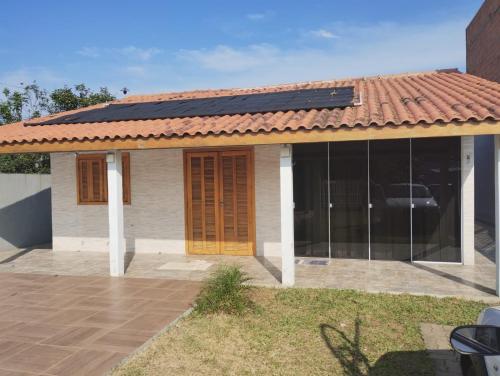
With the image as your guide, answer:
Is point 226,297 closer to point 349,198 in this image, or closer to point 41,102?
point 349,198

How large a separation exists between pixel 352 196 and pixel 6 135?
7.44 meters

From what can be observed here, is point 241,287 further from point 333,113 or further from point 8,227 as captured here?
point 8,227

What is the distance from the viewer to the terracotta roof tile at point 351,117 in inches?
255

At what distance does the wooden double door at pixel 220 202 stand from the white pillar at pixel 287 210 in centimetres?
278

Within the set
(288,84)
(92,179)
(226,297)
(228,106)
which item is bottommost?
(226,297)

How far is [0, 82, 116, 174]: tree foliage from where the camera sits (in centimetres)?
1699

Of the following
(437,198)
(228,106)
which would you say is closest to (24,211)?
(228,106)

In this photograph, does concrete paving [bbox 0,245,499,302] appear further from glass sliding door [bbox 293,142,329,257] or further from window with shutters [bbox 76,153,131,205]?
window with shutters [bbox 76,153,131,205]

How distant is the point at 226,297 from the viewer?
20.0 feet

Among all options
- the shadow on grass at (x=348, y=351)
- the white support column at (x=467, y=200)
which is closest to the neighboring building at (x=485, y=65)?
the white support column at (x=467, y=200)

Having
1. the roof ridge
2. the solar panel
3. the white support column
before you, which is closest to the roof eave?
the solar panel

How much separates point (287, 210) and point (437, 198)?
362cm

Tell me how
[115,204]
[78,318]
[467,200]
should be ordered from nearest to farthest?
[78,318] < [115,204] < [467,200]

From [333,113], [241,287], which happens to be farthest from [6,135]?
[333,113]
